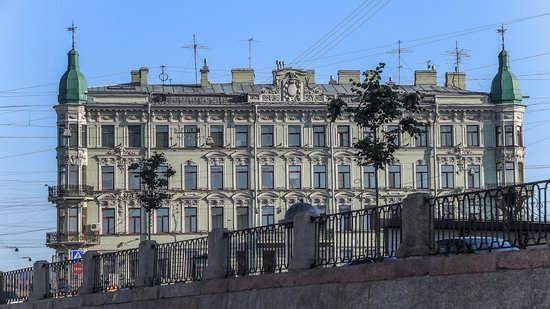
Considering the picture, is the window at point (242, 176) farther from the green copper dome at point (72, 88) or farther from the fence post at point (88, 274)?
the fence post at point (88, 274)

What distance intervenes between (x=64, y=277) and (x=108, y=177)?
50.7 meters

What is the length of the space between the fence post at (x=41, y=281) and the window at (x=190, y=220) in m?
48.5

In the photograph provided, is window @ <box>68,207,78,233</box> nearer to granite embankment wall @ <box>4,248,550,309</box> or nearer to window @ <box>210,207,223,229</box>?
window @ <box>210,207,223,229</box>

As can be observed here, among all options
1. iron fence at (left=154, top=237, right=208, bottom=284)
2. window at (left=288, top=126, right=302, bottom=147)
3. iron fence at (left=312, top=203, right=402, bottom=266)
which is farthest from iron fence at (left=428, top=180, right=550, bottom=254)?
window at (left=288, top=126, right=302, bottom=147)

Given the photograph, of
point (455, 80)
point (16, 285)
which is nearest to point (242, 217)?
point (455, 80)

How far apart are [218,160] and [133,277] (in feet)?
181

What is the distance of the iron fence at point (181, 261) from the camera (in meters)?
21.8

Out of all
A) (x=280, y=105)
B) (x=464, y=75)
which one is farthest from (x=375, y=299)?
(x=464, y=75)

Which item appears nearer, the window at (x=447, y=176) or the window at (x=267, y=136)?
the window at (x=267, y=136)

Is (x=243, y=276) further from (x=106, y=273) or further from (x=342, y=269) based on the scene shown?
(x=106, y=273)

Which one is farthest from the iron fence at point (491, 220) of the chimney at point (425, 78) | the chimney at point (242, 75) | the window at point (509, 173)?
the chimney at point (425, 78)

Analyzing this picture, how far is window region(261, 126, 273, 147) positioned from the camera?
79.4 meters

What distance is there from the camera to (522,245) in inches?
527

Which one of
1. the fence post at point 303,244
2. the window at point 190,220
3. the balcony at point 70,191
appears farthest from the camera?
the window at point 190,220
